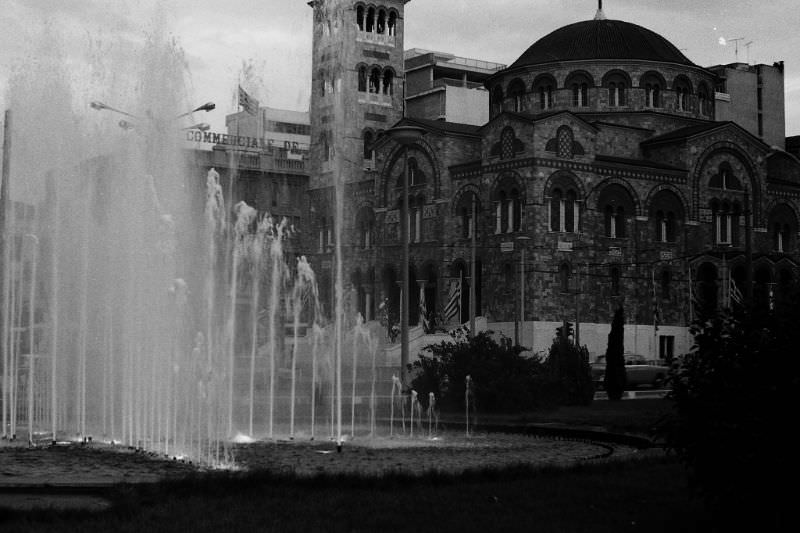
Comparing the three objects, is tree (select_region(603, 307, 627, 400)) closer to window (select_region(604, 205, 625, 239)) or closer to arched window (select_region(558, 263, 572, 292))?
arched window (select_region(558, 263, 572, 292))

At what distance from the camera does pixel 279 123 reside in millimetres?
89625

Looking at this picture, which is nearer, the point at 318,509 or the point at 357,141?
the point at 318,509

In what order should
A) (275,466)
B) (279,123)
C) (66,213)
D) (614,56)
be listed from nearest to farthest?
(275,466) < (66,213) < (614,56) < (279,123)

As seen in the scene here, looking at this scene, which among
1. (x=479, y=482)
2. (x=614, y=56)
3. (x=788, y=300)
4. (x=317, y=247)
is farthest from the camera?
(x=317, y=247)

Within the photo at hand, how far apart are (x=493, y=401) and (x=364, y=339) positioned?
2926cm

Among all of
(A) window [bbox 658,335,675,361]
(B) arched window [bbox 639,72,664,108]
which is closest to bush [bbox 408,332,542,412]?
(A) window [bbox 658,335,675,361]

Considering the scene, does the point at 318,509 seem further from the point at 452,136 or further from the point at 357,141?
the point at 357,141

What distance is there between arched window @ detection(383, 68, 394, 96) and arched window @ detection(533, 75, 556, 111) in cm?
916

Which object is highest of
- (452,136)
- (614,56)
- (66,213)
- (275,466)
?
(614,56)

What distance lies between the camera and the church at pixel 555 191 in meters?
52.1

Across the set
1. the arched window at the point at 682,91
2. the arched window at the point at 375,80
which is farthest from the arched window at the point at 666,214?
the arched window at the point at 375,80

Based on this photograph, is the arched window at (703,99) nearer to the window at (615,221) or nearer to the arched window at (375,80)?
the window at (615,221)

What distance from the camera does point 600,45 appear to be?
61.5 meters

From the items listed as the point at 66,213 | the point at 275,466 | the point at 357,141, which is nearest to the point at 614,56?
the point at 357,141
